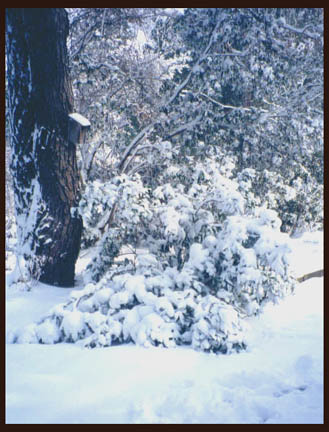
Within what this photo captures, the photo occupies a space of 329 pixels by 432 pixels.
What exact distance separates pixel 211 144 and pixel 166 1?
8.36ft

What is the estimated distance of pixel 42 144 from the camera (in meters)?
5.07

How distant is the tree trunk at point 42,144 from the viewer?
484 centimetres

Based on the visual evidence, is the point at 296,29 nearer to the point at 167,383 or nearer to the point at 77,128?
the point at 77,128

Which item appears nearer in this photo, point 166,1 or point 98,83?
point 166,1

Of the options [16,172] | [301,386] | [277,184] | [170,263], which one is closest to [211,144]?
[277,184]

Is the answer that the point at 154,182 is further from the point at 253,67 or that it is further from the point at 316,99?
the point at 316,99

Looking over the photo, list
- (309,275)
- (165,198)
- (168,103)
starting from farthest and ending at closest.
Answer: (309,275) → (168,103) → (165,198)

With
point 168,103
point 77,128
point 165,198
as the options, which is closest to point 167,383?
point 165,198

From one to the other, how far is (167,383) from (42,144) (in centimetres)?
378

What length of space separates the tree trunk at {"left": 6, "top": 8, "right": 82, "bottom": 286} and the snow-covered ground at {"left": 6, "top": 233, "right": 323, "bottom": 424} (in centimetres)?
140

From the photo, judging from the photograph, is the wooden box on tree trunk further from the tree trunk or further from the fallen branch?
the fallen branch

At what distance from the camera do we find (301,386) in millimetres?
2900

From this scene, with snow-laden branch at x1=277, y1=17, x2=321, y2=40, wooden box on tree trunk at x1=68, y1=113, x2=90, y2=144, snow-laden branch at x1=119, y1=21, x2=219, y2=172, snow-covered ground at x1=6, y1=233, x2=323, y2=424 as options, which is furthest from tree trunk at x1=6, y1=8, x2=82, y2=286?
snow-laden branch at x1=277, y1=17, x2=321, y2=40

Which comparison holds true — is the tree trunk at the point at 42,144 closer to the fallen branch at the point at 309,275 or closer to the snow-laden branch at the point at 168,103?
the snow-laden branch at the point at 168,103
